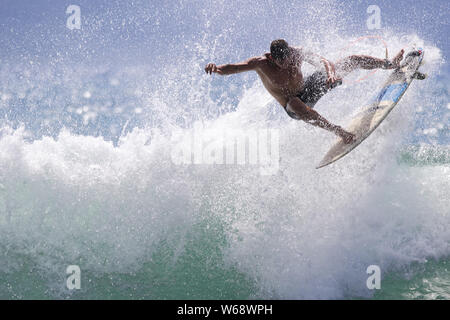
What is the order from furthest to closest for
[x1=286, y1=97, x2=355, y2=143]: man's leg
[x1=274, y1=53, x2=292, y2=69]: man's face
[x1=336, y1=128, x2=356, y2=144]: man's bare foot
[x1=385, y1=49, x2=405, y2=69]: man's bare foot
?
[x1=385, y1=49, x2=405, y2=69]: man's bare foot → [x1=336, y1=128, x2=356, y2=144]: man's bare foot → [x1=286, y1=97, x2=355, y2=143]: man's leg → [x1=274, y1=53, x2=292, y2=69]: man's face

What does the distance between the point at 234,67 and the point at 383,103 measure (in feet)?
7.31

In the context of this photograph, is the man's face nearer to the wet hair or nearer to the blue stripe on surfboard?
the wet hair

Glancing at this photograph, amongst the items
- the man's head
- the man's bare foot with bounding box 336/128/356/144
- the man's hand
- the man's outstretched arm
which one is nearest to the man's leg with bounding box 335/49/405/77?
the man's bare foot with bounding box 336/128/356/144

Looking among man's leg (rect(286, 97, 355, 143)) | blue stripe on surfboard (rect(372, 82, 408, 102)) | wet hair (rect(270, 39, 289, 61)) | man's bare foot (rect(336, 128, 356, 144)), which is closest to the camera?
wet hair (rect(270, 39, 289, 61))

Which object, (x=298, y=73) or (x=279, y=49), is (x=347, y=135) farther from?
(x=279, y=49)

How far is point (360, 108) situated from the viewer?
624 centimetres

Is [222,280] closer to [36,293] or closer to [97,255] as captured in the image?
[97,255]

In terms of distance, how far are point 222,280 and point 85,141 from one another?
3276mm

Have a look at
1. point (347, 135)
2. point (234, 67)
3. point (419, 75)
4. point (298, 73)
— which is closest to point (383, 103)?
point (419, 75)

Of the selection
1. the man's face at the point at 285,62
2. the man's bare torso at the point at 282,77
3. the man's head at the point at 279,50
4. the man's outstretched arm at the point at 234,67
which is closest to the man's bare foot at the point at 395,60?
the man's bare torso at the point at 282,77

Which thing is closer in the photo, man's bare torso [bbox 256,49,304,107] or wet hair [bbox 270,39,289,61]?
wet hair [bbox 270,39,289,61]

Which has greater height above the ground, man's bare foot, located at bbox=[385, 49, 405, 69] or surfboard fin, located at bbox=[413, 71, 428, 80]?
man's bare foot, located at bbox=[385, 49, 405, 69]

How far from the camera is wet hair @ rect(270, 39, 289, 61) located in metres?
4.64

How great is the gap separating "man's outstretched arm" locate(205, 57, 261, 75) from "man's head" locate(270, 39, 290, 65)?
0.76 feet
